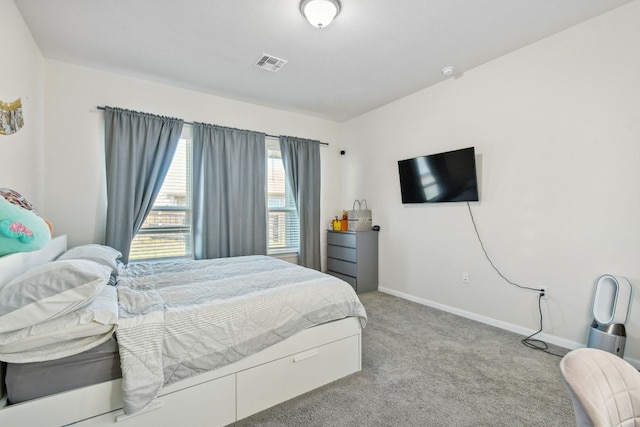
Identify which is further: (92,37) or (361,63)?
(361,63)

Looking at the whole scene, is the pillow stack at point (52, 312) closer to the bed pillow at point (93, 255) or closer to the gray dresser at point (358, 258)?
the bed pillow at point (93, 255)

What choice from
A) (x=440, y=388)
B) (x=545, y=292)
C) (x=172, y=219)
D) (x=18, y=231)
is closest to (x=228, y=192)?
(x=172, y=219)

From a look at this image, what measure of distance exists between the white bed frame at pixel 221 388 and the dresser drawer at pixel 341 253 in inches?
82.5

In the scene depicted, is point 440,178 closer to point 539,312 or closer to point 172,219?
point 539,312

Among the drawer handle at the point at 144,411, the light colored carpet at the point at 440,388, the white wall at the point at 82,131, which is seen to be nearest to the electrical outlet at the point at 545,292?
the light colored carpet at the point at 440,388

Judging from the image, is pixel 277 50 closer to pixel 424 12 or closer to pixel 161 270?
pixel 424 12

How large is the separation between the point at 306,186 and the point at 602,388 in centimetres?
390

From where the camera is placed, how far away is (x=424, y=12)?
2.20 m

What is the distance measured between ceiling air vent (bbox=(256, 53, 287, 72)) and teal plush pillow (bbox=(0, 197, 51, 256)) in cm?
225

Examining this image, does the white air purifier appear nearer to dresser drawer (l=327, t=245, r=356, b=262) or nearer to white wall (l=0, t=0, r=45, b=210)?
dresser drawer (l=327, t=245, r=356, b=262)

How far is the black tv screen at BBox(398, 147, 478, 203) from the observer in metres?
3.11

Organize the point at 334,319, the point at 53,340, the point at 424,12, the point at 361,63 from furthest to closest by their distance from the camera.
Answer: the point at 361,63
the point at 424,12
the point at 334,319
the point at 53,340

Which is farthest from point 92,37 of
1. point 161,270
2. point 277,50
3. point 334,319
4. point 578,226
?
point 578,226

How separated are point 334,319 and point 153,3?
2648 millimetres
